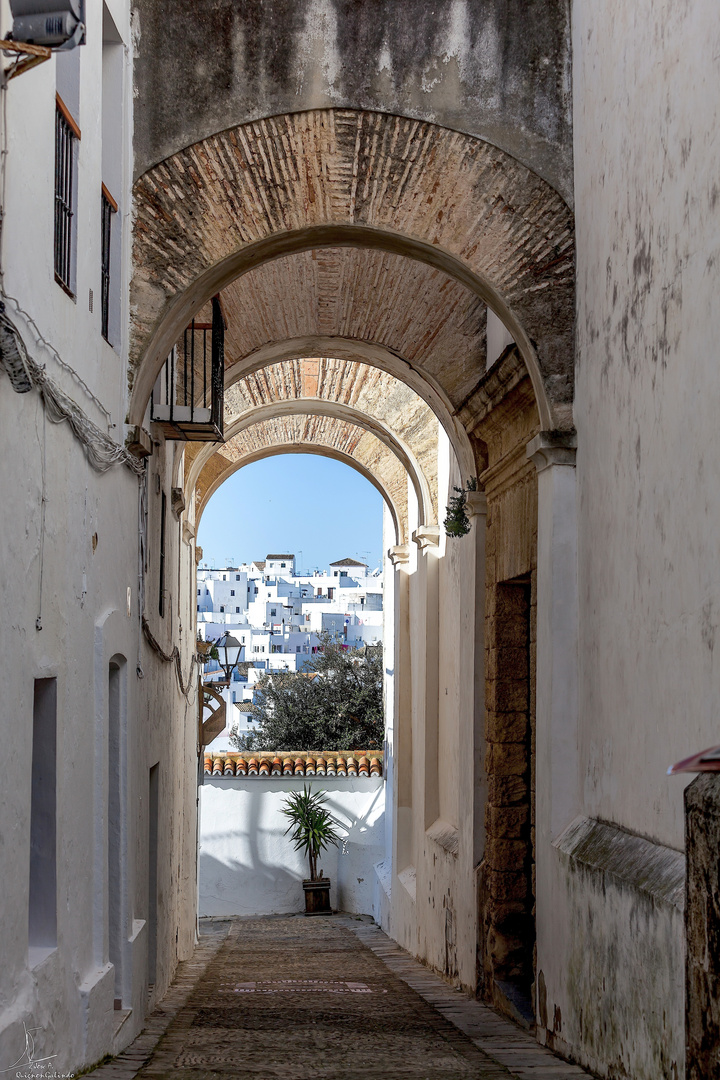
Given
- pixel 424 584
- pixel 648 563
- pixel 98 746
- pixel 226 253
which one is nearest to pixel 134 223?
pixel 226 253

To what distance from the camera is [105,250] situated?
20.5ft

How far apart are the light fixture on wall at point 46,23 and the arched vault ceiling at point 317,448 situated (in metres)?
10.7

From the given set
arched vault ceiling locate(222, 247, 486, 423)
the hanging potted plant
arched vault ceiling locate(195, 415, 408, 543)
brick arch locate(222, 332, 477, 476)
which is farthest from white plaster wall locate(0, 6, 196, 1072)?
the hanging potted plant

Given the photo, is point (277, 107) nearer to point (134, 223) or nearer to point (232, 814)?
point (134, 223)

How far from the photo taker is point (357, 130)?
674cm

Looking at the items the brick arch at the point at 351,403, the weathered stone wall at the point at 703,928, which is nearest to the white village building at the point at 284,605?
the brick arch at the point at 351,403

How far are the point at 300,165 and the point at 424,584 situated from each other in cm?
619

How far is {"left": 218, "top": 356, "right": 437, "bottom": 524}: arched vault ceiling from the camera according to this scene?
12672mm

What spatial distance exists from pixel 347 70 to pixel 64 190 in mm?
2389

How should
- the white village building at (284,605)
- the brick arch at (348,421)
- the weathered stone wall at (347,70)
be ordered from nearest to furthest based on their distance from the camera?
the weathered stone wall at (347,70)
the brick arch at (348,421)
the white village building at (284,605)

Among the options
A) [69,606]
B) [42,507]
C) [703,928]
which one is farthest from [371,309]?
[703,928]

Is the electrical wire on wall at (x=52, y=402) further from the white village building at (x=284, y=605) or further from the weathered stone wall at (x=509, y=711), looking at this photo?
the white village building at (x=284, y=605)

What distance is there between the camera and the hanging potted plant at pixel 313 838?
19203 millimetres

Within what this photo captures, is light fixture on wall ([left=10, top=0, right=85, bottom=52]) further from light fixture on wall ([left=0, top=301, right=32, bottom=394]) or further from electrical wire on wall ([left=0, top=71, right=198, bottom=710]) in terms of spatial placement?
light fixture on wall ([left=0, top=301, right=32, bottom=394])
